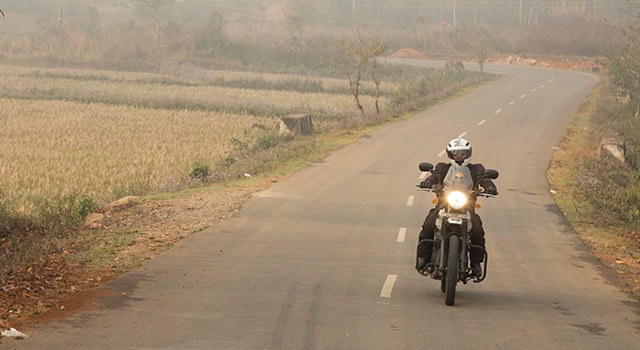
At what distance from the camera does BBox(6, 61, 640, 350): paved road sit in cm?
1027

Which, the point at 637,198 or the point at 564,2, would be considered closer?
the point at 637,198

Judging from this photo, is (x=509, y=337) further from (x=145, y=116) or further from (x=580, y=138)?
(x=145, y=116)

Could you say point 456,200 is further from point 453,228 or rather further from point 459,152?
point 459,152

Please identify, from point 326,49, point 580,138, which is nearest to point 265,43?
point 326,49

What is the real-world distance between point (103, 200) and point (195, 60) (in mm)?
69890

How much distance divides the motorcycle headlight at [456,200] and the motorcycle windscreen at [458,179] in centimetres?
14

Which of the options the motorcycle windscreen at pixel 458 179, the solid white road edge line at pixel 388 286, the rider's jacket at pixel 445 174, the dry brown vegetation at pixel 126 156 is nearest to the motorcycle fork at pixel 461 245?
the motorcycle windscreen at pixel 458 179

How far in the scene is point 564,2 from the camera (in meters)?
160

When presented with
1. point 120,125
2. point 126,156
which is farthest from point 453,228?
point 120,125

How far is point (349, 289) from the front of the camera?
13070mm

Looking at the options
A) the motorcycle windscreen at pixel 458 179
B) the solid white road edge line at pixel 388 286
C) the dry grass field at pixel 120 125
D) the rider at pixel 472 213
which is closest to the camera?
the motorcycle windscreen at pixel 458 179

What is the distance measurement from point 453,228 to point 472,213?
1.54 ft

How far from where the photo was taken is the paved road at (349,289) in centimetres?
1027

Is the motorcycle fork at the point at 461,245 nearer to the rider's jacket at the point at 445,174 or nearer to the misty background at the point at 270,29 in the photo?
the rider's jacket at the point at 445,174
